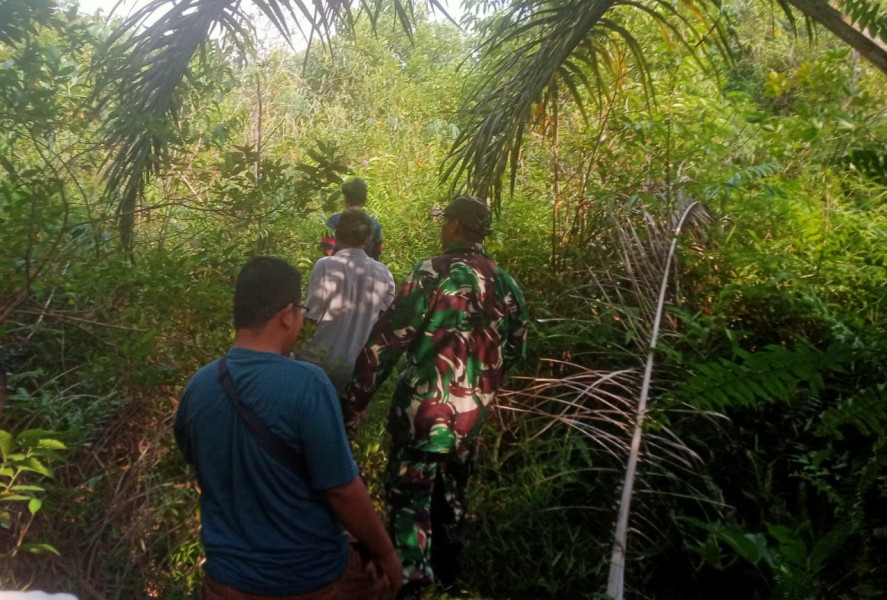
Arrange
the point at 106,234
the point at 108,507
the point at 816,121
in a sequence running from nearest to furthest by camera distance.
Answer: the point at 108,507
the point at 106,234
the point at 816,121

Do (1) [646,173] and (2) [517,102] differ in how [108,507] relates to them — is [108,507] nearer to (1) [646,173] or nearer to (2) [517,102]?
(2) [517,102]

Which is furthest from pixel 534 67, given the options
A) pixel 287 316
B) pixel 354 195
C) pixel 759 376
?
pixel 287 316

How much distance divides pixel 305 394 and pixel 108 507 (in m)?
2.30

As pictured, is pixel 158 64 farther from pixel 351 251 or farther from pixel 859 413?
pixel 859 413

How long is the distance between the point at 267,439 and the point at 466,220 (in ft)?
5.60

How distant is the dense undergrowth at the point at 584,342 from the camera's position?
3295mm

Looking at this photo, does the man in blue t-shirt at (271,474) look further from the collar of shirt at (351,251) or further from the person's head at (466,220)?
the collar of shirt at (351,251)

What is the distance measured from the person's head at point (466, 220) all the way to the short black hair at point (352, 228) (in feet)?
2.07

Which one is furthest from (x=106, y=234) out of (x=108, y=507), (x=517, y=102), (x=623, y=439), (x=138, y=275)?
(x=623, y=439)

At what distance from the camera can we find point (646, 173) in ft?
17.2

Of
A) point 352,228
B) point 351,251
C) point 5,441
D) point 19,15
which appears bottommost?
point 5,441

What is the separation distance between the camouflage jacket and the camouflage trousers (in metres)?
0.09

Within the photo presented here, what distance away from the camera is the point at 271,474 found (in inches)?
74.0

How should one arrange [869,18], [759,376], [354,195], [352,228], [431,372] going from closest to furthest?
1. [759,376]
2. [431,372]
3. [869,18]
4. [352,228]
5. [354,195]
